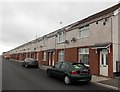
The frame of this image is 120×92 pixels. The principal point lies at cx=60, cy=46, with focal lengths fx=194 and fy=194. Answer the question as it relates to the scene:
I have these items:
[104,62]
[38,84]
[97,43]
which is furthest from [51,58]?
[38,84]

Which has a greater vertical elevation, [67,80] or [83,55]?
[83,55]

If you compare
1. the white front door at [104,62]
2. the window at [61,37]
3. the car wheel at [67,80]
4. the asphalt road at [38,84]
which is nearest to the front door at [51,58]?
the window at [61,37]

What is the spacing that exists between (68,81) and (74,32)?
11.3 meters

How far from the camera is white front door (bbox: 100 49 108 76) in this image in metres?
16.8

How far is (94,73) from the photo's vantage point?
717 inches

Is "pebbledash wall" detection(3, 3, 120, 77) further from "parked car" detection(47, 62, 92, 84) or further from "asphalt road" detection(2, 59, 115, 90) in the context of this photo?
"asphalt road" detection(2, 59, 115, 90)

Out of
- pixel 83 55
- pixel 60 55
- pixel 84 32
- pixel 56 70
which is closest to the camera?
pixel 56 70

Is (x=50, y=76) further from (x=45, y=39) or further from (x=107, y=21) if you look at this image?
(x=45, y=39)

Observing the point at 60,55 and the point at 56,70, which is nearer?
the point at 56,70

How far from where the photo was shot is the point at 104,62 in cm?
1714

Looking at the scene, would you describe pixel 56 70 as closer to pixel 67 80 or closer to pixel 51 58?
pixel 67 80

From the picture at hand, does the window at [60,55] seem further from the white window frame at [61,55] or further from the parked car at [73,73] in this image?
the parked car at [73,73]

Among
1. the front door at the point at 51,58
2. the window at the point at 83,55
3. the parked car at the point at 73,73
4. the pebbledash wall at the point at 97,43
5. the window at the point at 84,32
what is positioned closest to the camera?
the parked car at the point at 73,73

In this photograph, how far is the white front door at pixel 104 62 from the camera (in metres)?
16.8
